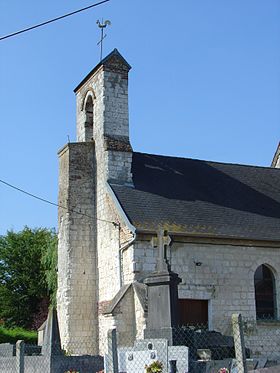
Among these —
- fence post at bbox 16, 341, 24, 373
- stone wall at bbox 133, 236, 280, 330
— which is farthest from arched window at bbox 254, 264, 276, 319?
fence post at bbox 16, 341, 24, 373

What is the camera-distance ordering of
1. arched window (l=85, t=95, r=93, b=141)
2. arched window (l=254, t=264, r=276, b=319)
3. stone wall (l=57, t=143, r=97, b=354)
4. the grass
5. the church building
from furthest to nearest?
the grass → arched window (l=85, t=95, r=93, b=141) → stone wall (l=57, t=143, r=97, b=354) → arched window (l=254, t=264, r=276, b=319) → the church building

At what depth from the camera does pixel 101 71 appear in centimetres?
1997

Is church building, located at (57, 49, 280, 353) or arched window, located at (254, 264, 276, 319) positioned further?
arched window, located at (254, 264, 276, 319)

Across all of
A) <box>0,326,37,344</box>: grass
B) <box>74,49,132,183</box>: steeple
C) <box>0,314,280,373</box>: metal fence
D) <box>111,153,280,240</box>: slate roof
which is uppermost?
<box>74,49,132,183</box>: steeple

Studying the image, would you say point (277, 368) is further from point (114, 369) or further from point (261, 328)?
point (261, 328)

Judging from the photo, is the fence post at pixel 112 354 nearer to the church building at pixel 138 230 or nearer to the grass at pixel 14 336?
the church building at pixel 138 230

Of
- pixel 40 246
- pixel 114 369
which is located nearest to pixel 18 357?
pixel 114 369

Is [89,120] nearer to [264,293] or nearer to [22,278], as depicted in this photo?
[264,293]

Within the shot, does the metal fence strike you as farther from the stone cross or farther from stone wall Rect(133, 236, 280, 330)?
stone wall Rect(133, 236, 280, 330)

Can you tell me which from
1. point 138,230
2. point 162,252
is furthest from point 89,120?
point 162,252

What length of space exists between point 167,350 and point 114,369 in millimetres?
1270

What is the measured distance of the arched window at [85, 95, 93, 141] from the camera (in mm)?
20947

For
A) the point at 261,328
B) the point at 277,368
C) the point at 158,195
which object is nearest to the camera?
the point at 277,368

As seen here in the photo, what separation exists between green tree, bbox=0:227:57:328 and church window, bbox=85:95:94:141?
1073cm
